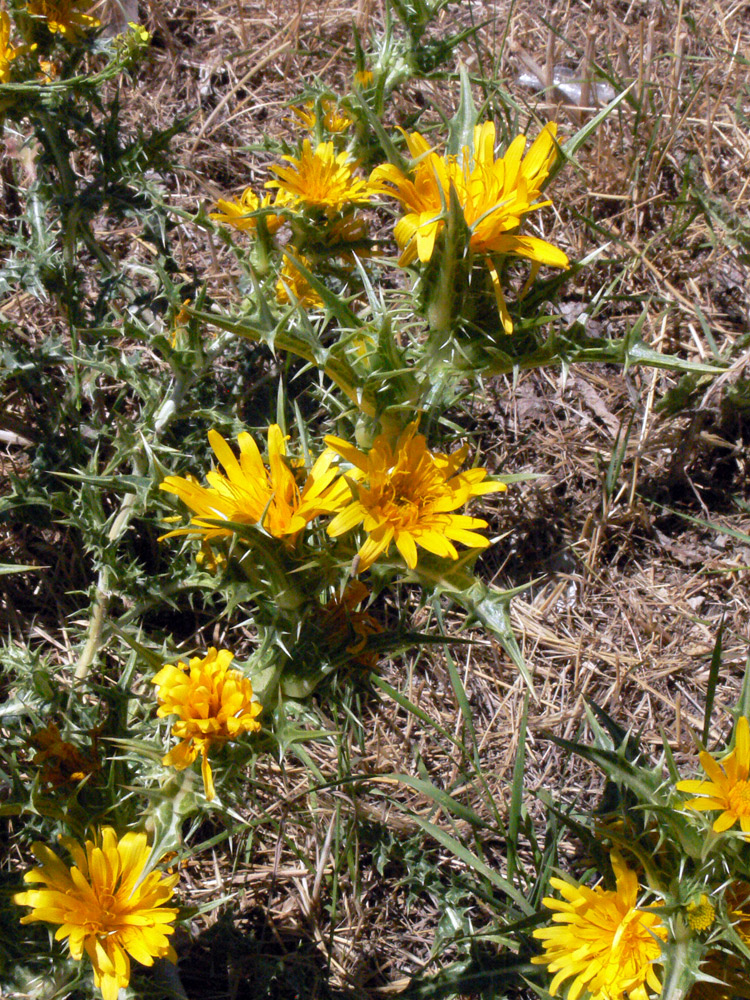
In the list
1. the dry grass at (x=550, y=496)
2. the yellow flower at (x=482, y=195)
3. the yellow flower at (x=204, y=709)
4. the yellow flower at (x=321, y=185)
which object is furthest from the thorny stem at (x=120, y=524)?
the yellow flower at (x=482, y=195)

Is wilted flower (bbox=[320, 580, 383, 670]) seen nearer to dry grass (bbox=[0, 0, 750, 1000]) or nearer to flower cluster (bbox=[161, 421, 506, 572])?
flower cluster (bbox=[161, 421, 506, 572])

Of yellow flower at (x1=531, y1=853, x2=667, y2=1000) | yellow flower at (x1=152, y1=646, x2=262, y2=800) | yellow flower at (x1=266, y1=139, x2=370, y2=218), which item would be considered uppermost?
yellow flower at (x1=266, y1=139, x2=370, y2=218)

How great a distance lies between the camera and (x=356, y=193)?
7.58 ft

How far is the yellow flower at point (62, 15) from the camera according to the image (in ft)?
7.32

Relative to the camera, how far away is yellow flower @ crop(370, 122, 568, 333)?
1.58m

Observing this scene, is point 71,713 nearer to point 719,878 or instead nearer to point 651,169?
point 719,878

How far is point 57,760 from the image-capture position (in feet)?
6.59

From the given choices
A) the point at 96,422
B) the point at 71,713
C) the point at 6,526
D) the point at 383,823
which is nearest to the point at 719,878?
the point at 383,823

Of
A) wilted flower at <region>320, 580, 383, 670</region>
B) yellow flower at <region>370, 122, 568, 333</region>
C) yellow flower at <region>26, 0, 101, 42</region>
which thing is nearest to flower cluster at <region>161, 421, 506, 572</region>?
wilted flower at <region>320, 580, 383, 670</region>

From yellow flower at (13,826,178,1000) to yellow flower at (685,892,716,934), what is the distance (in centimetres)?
111

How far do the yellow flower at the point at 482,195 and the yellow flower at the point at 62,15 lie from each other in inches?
49.8

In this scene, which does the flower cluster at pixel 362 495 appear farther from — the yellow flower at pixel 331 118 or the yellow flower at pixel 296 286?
the yellow flower at pixel 331 118

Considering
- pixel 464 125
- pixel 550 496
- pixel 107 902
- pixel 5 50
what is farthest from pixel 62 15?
pixel 107 902

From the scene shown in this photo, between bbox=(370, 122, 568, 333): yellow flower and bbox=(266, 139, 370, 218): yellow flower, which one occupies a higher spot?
bbox=(370, 122, 568, 333): yellow flower
